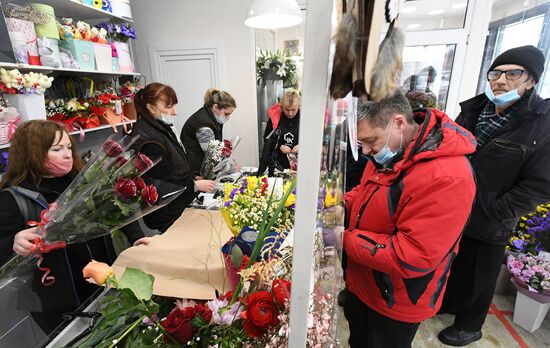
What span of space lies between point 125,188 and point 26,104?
1.72m

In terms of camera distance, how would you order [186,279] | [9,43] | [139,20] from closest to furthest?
[186,279] < [9,43] < [139,20]

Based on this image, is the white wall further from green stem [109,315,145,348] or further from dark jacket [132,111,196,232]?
green stem [109,315,145,348]

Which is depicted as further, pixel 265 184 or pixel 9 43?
pixel 9 43

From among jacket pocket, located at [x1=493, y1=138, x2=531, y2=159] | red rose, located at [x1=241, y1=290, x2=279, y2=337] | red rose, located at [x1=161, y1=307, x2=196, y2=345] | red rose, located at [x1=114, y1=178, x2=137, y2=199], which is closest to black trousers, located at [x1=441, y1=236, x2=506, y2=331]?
jacket pocket, located at [x1=493, y1=138, x2=531, y2=159]

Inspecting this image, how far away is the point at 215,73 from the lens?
3.90 meters

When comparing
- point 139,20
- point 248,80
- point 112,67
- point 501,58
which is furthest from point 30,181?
point 139,20

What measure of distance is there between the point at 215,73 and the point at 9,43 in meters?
2.32

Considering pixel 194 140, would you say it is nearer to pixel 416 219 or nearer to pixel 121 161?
pixel 121 161

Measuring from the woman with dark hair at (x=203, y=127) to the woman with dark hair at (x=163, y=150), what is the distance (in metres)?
0.51

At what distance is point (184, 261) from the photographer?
1.00 meters

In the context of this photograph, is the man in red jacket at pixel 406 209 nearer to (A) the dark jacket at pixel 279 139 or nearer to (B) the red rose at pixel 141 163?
(B) the red rose at pixel 141 163

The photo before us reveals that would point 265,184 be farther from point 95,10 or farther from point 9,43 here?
point 95,10

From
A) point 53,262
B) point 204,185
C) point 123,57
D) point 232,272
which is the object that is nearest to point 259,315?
point 232,272

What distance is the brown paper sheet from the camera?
0.91 m
